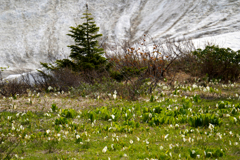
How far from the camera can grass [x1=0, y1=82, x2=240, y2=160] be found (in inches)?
176

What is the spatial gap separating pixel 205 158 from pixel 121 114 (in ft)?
11.9

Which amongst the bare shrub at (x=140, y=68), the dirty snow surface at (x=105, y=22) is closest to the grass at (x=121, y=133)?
the bare shrub at (x=140, y=68)

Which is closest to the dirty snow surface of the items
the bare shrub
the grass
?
the bare shrub

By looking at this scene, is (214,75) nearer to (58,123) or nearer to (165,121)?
(165,121)

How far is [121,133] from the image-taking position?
18.9 ft

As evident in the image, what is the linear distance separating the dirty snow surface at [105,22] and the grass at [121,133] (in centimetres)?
2515

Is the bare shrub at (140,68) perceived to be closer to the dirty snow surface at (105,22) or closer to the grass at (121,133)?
the grass at (121,133)

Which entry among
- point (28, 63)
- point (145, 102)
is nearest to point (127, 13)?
point (28, 63)

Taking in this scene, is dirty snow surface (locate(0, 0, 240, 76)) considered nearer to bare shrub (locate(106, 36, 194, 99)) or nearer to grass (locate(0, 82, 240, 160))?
bare shrub (locate(106, 36, 194, 99))

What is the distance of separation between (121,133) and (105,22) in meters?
35.9

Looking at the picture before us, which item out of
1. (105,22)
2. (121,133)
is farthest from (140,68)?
(105,22)

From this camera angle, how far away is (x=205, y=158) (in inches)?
161

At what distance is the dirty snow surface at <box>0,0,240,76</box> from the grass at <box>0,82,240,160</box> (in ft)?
82.5

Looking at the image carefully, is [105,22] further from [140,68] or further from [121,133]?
[121,133]
